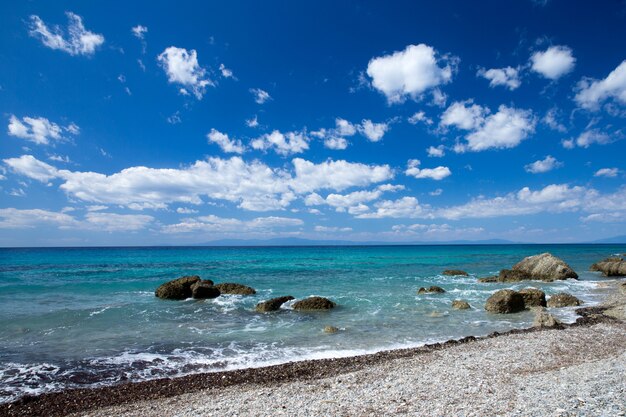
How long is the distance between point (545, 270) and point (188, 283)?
127ft

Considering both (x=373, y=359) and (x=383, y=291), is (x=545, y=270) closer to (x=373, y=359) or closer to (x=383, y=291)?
(x=383, y=291)

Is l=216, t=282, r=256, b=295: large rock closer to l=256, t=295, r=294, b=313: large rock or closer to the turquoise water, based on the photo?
the turquoise water

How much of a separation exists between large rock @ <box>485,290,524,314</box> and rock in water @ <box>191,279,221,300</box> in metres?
21.0

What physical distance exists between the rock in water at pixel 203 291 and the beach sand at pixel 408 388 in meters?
17.3

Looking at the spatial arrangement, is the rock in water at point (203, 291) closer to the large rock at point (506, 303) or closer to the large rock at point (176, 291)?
the large rock at point (176, 291)

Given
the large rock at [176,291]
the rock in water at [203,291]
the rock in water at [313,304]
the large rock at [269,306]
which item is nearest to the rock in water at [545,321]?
the rock in water at [313,304]

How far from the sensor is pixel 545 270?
39438 mm

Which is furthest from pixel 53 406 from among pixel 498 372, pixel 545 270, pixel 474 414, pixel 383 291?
pixel 545 270

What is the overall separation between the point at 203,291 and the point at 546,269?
3748cm

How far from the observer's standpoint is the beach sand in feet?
26.0

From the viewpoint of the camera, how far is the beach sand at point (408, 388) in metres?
7.91

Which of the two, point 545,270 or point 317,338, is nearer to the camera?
point 317,338

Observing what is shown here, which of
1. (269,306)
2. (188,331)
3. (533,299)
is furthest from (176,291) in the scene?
(533,299)

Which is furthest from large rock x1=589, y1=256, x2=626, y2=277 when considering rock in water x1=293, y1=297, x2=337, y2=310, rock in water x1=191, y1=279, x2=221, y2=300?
rock in water x1=191, y1=279, x2=221, y2=300
